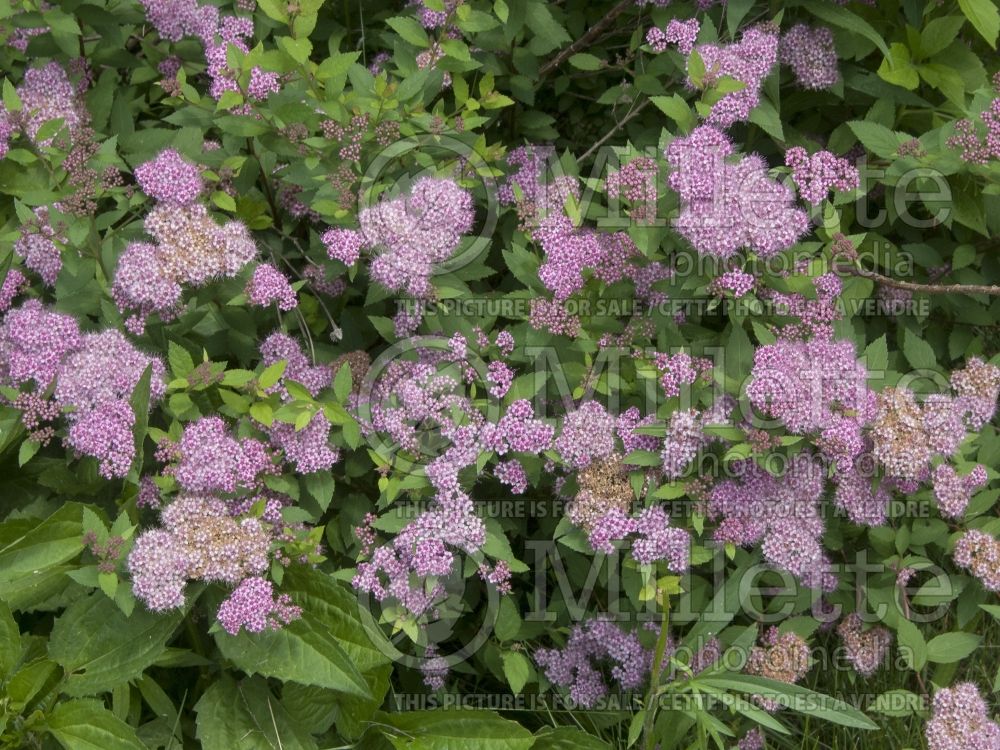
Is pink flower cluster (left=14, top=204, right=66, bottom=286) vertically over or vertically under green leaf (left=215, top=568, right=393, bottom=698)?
over

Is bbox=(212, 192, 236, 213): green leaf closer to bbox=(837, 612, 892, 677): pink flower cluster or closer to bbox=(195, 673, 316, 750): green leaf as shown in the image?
bbox=(195, 673, 316, 750): green leaf

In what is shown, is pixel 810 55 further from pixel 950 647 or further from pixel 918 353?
pixel 950 647

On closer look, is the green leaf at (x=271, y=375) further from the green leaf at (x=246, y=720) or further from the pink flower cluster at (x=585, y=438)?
the green leaf at (x=246, y=720)

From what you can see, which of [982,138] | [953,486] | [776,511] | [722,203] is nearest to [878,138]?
[982,138]

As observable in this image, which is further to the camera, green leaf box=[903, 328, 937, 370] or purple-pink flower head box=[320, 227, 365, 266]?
green leaf box=[903, 328, 937, 370]

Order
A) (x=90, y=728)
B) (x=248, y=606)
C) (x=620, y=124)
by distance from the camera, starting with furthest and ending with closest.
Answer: (x=620, y=124)
(x=90, y=728)
(x=248, y=606)

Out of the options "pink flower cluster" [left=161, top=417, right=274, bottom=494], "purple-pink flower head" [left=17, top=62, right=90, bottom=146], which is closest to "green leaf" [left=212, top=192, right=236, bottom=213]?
"purple-pink flower head" [left=17, top=62, right=90, bottom=146]
